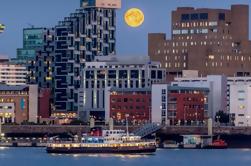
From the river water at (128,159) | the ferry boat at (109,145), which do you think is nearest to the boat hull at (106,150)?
the ferry boat at (109,145)

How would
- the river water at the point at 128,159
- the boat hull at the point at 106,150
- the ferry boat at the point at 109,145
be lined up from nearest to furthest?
1. the river water at the point at 128,159
2. the boat hull at the point at 106,150
3. the ferry boat at the point at 109,145

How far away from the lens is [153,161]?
160 meters

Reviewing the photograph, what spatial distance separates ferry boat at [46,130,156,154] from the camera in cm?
17462

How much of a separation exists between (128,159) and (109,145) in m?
11.4

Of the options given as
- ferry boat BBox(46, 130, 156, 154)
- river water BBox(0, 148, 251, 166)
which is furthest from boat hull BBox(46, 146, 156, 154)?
river water BBox(0, 148, 251, 166)

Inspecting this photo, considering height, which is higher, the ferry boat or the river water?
the ferry boat

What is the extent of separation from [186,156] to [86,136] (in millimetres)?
12523

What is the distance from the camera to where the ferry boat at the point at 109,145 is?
175 metres

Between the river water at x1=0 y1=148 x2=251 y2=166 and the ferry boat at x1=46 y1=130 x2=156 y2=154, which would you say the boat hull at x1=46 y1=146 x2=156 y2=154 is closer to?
the ferry boat at x1=46 y1=130 x2=156 y2=154

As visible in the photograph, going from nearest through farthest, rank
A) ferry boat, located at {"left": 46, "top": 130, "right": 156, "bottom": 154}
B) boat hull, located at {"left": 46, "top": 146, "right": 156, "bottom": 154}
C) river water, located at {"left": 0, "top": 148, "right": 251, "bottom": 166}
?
1. river water, located at {"left": 0, "top": 148, "right": 251, "bottom": 166}
2. boat hull, located at {"left": 46, "top": 146, "right": 156, "bottom": 154}
3. ferry boat, located at {"left": 46, "top": 130, "right": 156, "bottom": 154}

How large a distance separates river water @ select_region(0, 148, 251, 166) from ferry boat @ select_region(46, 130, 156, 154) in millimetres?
1652

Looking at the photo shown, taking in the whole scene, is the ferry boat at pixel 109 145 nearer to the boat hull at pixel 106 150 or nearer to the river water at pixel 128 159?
the boat hull at pixel 106 150

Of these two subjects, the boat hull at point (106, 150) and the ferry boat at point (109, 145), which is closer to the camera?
the boat hull at point (106, 150)

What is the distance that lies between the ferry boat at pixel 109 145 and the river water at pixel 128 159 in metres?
1.65
